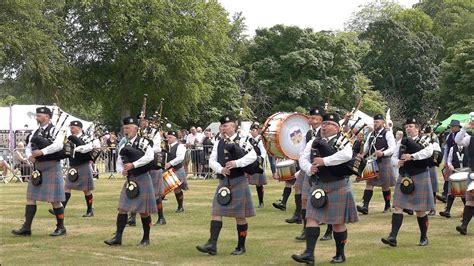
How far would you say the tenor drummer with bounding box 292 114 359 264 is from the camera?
7.41 metres

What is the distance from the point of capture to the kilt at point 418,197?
8922 millimetres

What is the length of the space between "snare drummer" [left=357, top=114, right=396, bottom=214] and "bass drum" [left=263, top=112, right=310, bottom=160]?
112 cm

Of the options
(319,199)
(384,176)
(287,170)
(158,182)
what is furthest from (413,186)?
(158,182)

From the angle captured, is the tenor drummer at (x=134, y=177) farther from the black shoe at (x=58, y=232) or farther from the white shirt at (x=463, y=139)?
the white shirt at (x=463, y=139)

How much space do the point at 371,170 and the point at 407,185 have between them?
3167 mm

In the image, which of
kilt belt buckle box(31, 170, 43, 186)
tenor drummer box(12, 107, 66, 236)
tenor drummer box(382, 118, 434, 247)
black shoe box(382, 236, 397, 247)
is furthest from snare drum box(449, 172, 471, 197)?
kilt belt buckle box(31, 170, 43, 186)

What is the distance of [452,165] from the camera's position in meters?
13.0

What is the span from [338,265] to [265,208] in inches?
227

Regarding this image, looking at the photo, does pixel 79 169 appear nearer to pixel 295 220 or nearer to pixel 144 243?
pixel 144 243

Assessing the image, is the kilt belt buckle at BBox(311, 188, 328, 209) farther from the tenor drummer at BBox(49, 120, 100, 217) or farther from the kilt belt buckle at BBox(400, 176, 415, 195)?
the tenor drummer at BBox(49, 120, 100, 217)

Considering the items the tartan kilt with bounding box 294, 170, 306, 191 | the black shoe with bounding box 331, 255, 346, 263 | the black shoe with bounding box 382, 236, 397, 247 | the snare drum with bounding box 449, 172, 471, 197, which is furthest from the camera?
the tartan kilt with bounding box 294, 170, 306, 191

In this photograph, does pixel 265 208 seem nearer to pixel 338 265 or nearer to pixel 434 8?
pixel 338 265

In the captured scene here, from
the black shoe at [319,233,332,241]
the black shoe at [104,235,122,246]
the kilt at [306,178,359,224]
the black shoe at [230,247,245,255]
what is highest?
the kilt at [306,178,359,224]

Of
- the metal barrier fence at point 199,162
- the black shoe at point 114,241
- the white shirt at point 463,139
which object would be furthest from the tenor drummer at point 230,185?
the metal barrier fence at point 199,162
